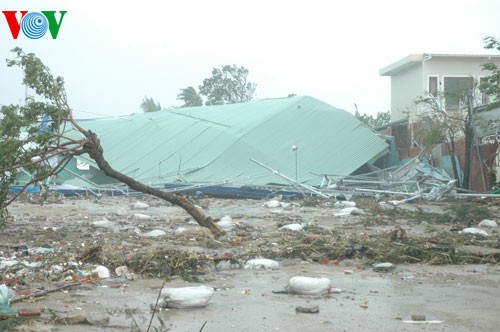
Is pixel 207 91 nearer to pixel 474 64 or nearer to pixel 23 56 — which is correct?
pixel 474 64

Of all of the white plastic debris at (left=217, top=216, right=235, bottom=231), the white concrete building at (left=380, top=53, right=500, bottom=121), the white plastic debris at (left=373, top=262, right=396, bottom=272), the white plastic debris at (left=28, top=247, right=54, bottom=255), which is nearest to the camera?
the white plastic debris at (left=373, top=262, right=396, bottom=272)

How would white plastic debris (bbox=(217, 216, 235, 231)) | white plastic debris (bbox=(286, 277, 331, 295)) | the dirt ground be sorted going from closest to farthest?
the dirt ground, white plastic debris (bbox=(286, 277, 331, 295)), white plastic debris (bbox=(217, 216, 235, 231))

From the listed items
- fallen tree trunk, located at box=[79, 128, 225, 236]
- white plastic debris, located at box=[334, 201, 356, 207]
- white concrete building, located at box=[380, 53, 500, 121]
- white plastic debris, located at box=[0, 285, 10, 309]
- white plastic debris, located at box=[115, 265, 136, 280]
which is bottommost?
white plastic debris, located at box=[334, 201, 356, 207]

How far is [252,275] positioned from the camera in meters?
6.75

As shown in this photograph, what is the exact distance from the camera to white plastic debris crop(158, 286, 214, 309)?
16.7ft

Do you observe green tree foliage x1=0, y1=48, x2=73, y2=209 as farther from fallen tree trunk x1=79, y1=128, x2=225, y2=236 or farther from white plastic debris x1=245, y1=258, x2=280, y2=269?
white plastic debris x1=245, y1=258, x2=280, y2=269

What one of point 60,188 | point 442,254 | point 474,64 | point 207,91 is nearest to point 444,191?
point 442,254

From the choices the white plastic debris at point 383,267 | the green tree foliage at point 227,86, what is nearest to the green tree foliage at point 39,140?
the white plastic debris at point 383,267

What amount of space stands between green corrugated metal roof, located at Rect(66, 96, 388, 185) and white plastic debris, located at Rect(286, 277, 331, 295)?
15502 millimetres

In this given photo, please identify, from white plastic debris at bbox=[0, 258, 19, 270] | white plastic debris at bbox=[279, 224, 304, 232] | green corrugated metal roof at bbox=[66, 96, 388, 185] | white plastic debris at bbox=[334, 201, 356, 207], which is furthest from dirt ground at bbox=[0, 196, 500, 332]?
green corrugated metal roof at bbox=[66, 96, 388, 185]

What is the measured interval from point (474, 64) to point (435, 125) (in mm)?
8216

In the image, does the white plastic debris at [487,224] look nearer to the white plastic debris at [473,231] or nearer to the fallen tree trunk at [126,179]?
the white plastic debris at [473,231]

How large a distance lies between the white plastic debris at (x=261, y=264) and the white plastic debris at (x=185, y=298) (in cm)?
191

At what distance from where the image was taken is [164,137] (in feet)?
85.6
